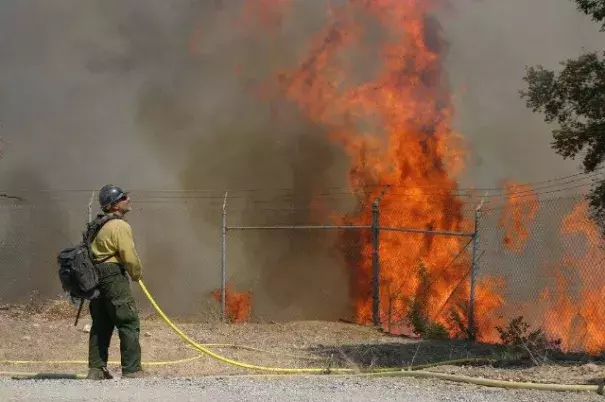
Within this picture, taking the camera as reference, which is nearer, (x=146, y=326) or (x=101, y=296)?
(x=101, y=296)

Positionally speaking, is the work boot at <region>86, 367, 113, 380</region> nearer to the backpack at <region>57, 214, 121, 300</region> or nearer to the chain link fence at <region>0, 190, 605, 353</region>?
the backpack at <region>57, 214, 121, 300</region>

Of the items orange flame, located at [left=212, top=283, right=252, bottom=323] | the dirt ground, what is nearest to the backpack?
the dirt ground

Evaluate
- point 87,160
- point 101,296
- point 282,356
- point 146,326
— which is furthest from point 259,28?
point 101,296

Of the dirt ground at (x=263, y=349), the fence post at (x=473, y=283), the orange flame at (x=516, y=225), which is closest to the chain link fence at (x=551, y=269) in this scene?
the orange flame at (x=516, y=225)

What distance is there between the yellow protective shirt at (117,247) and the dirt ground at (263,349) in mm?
1450

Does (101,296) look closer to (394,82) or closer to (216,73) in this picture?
(394,82)

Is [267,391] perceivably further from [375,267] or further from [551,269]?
[551,269]

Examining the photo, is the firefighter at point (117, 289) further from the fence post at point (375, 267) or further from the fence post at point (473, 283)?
the fence post at point (375, 267)

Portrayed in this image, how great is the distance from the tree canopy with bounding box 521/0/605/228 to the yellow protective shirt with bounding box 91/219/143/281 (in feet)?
15.9

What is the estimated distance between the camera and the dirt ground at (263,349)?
326 inches

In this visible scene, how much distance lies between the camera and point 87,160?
19.5 meters

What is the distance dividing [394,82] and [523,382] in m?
10.6

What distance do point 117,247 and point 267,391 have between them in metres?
2.11

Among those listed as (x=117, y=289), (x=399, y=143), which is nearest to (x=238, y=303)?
(x=399, y=143)
